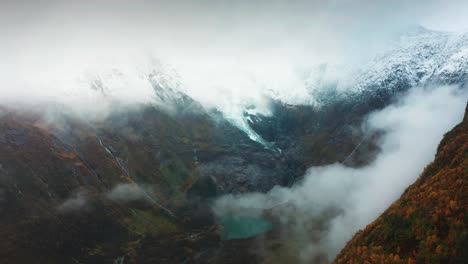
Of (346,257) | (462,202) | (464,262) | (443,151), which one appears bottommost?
(464,262)

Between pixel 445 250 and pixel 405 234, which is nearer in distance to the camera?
pixel 445 250

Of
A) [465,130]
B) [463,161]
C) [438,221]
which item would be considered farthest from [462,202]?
[465,130]


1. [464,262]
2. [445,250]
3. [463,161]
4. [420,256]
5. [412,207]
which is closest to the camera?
[464,262]

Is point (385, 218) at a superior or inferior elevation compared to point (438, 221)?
superior

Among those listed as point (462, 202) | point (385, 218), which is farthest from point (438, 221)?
point (385, 218)

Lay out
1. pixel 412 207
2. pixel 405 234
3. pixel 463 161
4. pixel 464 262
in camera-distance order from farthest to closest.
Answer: pixel 463 161
pixel 412 207
pixel 405 234
pixel 464 262

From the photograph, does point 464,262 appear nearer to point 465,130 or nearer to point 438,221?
point 438,221

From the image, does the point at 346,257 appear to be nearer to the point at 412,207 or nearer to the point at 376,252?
the point at 376,252
